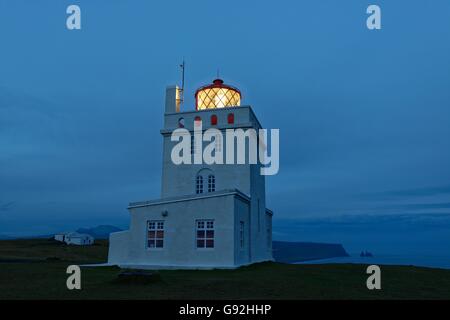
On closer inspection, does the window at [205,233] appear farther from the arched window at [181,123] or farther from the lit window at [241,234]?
the arched window at [181,123]

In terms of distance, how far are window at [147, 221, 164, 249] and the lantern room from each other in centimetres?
1064

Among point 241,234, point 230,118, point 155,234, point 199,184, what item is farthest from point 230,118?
point 155,234

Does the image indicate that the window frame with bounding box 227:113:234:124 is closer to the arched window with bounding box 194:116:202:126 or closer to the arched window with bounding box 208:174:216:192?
the arched window with bounding box 194:116:202:126

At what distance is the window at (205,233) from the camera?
2266 centimetres

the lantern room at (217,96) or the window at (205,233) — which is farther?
the lantern room at (217,96)

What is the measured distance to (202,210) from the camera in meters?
23.0

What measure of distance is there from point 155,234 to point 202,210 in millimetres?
3373

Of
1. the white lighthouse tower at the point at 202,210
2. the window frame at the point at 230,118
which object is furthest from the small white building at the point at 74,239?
the window frame at the point at 230,118

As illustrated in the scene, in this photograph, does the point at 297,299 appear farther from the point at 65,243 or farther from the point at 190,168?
the point at 65,243

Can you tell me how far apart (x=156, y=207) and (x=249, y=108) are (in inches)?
381

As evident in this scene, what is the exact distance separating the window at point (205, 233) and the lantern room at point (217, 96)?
10.5 meters

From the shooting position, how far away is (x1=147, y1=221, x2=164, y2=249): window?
2356cm

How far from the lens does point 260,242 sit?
30.2 meters
